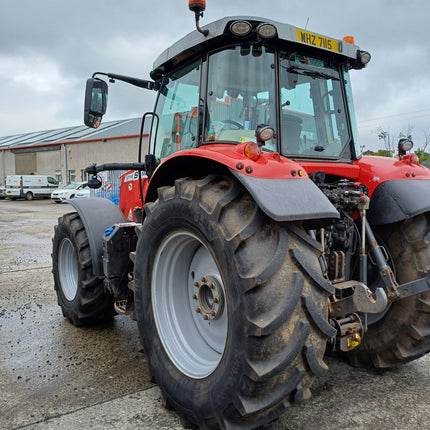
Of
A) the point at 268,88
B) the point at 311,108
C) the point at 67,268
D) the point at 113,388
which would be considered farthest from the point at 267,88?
the point at 67,268

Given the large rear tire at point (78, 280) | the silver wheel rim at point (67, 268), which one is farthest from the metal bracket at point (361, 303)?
the silver wheel rim at point (67, 268)

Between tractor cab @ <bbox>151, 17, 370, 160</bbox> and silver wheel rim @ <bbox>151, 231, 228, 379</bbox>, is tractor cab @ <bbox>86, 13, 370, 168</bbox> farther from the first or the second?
silver wheel rim @ <bbox>151, 231, 228, 379</bbox>

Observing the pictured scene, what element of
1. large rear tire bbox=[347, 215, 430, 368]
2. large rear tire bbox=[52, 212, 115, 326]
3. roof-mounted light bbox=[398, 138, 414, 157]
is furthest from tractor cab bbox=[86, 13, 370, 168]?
large rear tire bbox=[52, 212, 115, 326]

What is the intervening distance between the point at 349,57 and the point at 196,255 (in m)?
1.91

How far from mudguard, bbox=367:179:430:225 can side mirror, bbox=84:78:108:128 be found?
240 centimetres

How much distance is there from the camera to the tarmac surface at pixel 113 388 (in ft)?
8.09

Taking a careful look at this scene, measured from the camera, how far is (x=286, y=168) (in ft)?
7.34

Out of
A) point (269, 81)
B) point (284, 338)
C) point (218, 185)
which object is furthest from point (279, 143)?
point (284, 338)

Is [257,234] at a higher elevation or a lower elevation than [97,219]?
lower

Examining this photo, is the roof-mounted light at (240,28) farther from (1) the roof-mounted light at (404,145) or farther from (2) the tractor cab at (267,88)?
(1) the roof-mounted light at (404,145)

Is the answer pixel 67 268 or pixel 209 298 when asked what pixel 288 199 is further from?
pixel 67 268

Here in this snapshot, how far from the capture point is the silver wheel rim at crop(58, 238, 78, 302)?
4332 millimetres

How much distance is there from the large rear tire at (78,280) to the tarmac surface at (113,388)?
0.18 m

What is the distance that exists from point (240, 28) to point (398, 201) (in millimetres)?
1554
